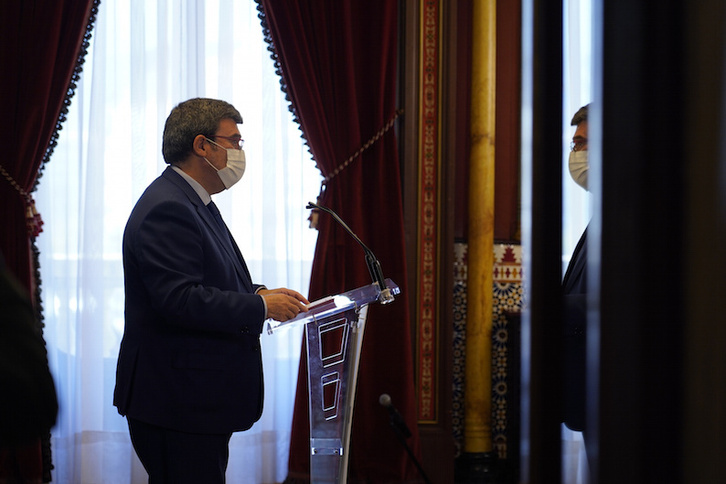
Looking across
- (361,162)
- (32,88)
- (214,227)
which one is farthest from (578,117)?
(32,88)

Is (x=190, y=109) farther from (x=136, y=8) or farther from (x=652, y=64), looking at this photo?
(x=652, y=64)

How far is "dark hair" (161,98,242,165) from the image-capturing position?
2.11 metres

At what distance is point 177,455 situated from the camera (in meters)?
1.83

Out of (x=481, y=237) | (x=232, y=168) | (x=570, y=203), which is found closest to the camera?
(x=570, y=203)

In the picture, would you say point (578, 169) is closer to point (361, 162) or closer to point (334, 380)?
point (334, 380)

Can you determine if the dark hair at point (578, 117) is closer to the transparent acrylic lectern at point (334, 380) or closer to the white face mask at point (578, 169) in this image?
the white face mask at point (578, 169)

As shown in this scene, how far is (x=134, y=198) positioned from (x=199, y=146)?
1428 mm

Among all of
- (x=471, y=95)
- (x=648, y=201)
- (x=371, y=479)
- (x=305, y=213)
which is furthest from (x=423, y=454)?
(x=648, y=201)

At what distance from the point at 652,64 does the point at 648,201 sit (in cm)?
5

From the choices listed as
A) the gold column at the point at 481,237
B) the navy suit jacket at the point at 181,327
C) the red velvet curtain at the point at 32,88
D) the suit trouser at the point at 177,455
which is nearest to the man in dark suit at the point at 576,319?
the navy suit jacket at the point at 181,327

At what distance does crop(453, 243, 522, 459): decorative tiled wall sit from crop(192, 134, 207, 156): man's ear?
1852mm

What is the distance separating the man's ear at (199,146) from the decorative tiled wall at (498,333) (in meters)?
1.85

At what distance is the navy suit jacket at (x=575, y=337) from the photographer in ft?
1.09

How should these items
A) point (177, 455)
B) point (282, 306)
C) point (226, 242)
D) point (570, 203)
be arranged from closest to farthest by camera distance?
point (570, 203) → point (177, 455) → point (282, 306) → point (226, 242)
